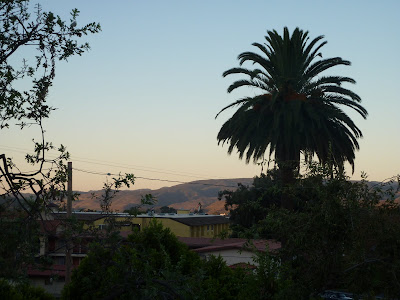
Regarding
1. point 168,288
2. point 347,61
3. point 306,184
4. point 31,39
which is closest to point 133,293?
point 168,288

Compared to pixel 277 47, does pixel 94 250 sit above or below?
below

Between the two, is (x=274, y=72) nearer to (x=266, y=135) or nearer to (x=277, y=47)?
(x=277, y=47)

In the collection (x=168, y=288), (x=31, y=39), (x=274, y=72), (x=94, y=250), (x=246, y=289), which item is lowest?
(x=246, y=289)

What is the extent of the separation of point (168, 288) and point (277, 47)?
27002 millimetres

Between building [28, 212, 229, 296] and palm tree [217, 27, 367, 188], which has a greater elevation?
palm tree [217, 27, 367, 188]

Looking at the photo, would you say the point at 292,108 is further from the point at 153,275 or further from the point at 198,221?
the point at 198,221

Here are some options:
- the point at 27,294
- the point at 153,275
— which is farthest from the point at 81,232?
the point at 27,294

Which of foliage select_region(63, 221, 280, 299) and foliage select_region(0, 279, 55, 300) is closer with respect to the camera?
foliage select_region(63, 221, 280, 299)

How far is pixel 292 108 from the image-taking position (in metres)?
32.5

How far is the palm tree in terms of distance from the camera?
32.9 metres

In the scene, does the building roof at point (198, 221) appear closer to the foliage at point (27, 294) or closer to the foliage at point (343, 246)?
the foliage at point (27, 294)

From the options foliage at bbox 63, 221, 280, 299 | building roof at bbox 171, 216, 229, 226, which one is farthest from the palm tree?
building roof at bbox 171, 216, 229, 226

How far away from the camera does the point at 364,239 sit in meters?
→ 12.9

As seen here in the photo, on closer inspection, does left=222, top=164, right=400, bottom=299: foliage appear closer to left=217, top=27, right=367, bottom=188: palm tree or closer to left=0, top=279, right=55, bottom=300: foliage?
left=0, top=279, right=55, bottom=300: foliage
